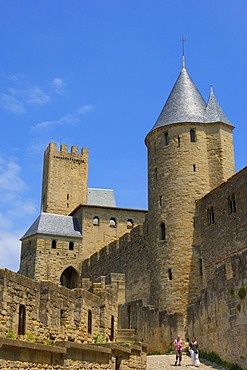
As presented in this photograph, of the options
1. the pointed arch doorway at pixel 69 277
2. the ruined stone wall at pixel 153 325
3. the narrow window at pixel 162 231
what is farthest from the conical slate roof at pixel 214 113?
the pointed arch doorway at pixel 69 277

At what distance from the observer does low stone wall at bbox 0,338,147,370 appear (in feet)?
32.7

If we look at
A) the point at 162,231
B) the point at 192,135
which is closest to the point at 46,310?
the point at 162,231

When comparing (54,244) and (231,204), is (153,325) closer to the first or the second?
(231,204)

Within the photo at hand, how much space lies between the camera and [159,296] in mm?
26578

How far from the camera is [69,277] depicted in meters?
42.7

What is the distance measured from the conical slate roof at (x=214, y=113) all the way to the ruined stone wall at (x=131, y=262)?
6.32 metres

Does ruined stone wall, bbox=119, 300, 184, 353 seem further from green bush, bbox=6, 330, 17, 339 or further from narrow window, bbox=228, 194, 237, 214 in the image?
green bush, bbox=6, 330, 17, 339

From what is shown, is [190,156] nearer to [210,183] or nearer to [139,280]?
[210,183]

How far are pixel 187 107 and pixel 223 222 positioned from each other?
722 cm

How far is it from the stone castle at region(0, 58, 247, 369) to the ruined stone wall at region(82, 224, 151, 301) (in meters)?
0.06

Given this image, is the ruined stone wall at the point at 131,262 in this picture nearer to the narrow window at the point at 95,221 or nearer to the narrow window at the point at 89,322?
the narrow window at the point at 95,221

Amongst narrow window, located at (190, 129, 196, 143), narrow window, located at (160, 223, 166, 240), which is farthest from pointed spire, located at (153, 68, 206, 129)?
narrow window, located at (160, 223, 166, 240)

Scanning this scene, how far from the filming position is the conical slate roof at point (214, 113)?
94.0 feet

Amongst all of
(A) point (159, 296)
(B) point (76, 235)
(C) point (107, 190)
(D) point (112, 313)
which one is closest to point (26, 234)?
(B) point (76, 235)
